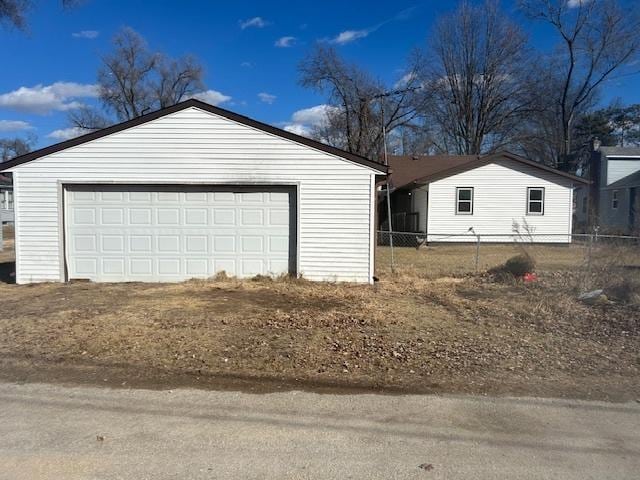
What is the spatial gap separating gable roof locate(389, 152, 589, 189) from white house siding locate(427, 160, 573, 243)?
0.24m

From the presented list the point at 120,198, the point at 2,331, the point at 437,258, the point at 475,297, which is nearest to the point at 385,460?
the point at 2,331

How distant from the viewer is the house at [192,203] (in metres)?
10.9

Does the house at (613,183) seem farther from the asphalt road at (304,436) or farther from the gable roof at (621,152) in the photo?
the asphalt road at (304,436)

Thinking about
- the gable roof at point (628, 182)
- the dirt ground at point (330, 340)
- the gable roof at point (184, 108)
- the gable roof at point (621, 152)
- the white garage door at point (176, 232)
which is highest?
the gable roof at point (621, 152)

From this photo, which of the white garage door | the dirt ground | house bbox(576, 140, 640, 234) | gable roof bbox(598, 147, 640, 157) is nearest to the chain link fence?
the dirt ground

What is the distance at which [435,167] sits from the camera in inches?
1033

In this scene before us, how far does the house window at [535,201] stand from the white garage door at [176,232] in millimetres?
13968

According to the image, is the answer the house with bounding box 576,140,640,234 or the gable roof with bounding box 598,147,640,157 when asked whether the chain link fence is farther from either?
the gable roof with bounding box 598,147,640,157

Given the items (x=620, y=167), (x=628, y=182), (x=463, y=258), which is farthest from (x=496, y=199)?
(x=620, y=167)

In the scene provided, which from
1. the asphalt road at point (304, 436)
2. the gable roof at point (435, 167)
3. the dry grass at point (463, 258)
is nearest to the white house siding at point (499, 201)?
the gable roof at point (435, 167)

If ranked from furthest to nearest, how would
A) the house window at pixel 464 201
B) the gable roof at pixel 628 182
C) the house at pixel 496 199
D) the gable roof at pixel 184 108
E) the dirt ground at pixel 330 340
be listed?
1. the gable roof at pixel 628 182
2. the house window at pixel 464 201
3. the house at pixel 496 199
4. the gable roof at pixel 184 108
5. the dirt ground at pixel 330 340

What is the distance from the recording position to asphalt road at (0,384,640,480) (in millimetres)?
3207

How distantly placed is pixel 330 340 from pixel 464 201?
16.8 m

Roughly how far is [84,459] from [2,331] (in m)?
4.30
